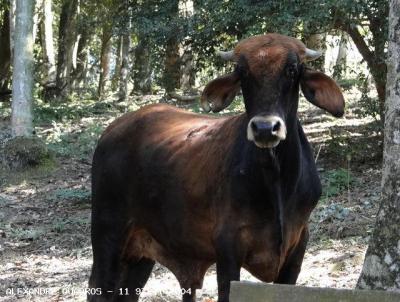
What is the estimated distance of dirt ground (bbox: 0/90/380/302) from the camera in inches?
299

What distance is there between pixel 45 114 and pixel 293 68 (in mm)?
16480

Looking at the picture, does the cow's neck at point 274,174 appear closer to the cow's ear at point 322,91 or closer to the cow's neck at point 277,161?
the cow's neck at point 277,161

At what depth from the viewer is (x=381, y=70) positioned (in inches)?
487

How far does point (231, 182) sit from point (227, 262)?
0.51 metres

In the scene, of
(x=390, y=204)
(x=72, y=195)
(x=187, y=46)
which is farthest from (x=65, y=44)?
(x=390, y=204)

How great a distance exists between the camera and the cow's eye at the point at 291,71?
4712mm

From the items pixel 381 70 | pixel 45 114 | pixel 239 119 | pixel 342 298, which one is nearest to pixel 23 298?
pixel 239 119

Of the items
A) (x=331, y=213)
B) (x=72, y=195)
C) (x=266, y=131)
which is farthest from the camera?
(x=72, y=195)

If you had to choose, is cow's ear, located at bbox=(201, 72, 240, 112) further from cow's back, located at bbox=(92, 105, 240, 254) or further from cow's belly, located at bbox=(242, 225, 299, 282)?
cow's belly, located at bbox=(242, 225, 299, 282)

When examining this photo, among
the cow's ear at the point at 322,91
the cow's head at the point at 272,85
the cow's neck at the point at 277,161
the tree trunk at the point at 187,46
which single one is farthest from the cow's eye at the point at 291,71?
the tree trunk at the point at 187,46

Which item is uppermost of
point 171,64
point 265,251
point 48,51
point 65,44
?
point 65,44

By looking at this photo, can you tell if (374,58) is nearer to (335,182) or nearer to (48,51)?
(335,182)

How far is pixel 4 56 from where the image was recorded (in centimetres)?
2525

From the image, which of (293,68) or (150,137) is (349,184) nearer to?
(150,137)
